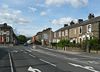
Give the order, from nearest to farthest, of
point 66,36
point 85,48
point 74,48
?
point 85,48
point 74,48
point 66,36

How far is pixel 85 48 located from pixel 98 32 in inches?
517

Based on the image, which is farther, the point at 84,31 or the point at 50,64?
the point at 84,31

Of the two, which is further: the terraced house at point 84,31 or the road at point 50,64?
the terraced house at point 84,31

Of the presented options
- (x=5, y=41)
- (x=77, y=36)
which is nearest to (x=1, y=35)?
(x=5, y=41)

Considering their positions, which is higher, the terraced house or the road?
the terraced house

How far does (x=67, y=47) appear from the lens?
245ft

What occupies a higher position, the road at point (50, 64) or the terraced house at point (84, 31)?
the terraced house at point (84, 31)

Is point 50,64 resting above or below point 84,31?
below

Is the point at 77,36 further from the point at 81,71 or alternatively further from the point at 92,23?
the point at 81,71

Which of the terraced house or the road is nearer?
the road

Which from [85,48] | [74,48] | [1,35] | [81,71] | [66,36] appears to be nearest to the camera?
[81,71]

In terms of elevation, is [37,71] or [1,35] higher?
[1,35]

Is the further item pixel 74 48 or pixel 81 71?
pixel 74 48

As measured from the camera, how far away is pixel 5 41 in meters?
152
